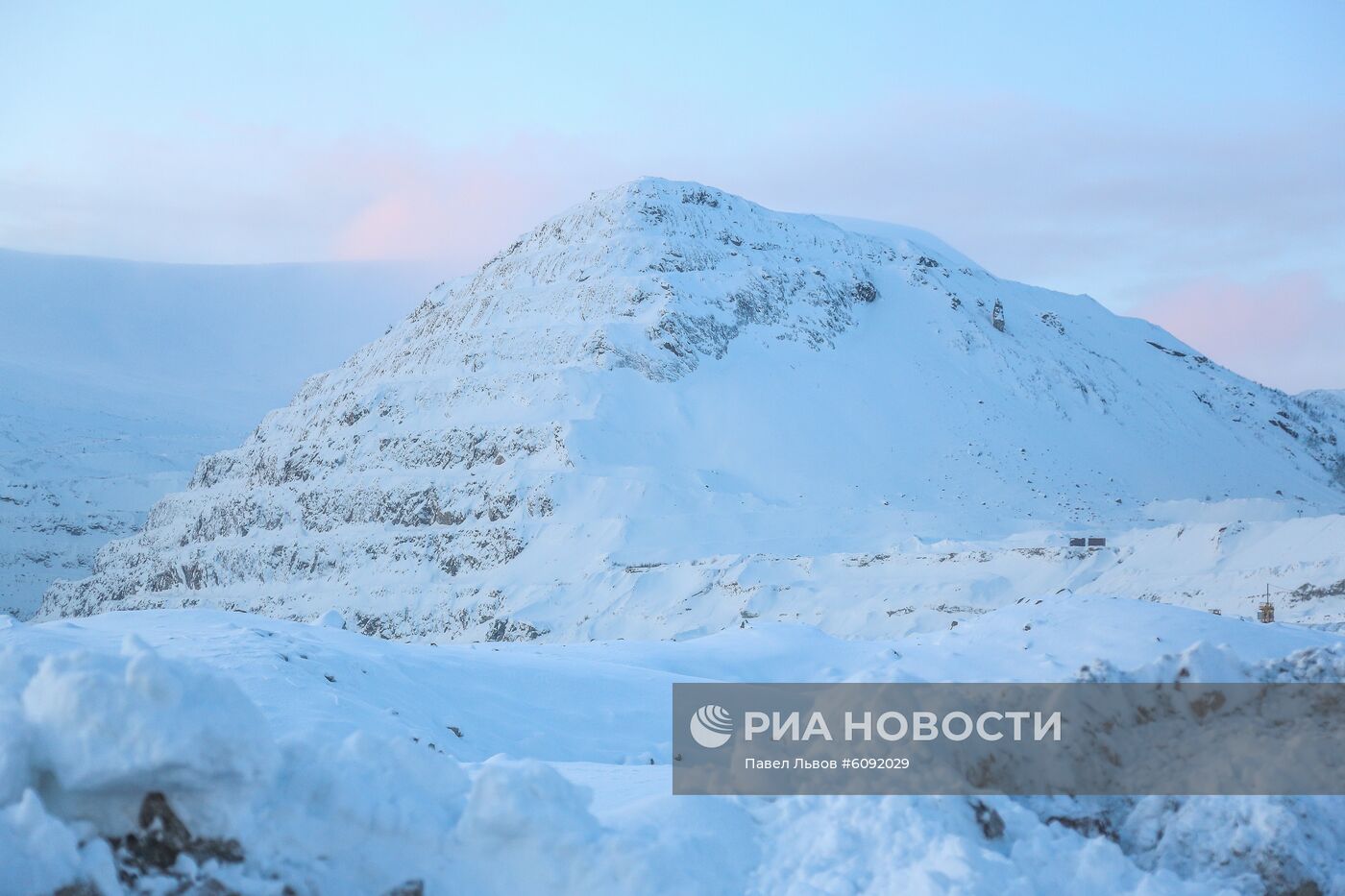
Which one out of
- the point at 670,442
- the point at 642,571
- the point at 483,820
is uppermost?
the point at 670,442

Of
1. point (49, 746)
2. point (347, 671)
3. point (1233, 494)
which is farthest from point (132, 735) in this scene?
point (1233, 494)

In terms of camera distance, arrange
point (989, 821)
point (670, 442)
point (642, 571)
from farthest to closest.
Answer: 1. point (670, 442)
2. point (642, 571)
3. point (989, 821)

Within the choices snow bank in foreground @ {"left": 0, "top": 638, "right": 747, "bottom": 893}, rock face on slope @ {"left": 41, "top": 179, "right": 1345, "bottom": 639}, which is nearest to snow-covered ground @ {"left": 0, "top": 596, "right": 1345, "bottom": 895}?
snow bank in foreground @ {"left": 0, "top": 638, "right": 747, "bottom": 893}

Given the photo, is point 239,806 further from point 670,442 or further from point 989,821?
point 670,442

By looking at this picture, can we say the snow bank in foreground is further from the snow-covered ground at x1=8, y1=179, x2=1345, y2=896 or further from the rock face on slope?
the rock face on slope

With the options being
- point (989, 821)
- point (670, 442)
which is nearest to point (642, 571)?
point (670, 442)

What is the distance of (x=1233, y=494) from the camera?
5319 cm

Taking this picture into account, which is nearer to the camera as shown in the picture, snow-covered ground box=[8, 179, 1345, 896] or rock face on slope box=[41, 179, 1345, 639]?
snow-covered ground box=[8, 179, 1345, 896]

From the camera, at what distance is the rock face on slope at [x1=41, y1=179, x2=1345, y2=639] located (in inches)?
1586

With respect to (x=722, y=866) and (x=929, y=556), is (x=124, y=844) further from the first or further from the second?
(x=929, y=556)

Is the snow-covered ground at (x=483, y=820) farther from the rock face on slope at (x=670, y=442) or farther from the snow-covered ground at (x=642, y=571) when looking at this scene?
the rock face on slope at (x=670, y=442)

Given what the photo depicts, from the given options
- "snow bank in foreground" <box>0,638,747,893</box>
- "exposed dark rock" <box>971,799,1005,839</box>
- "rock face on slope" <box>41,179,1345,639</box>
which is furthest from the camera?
"rock face on slope" <box>41,179,1345,639</box>

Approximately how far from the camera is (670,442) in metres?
46.7

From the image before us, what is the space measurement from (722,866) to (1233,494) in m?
52.3
